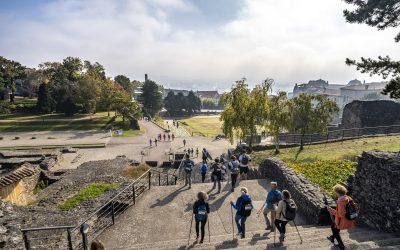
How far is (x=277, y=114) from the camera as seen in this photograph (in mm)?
27969

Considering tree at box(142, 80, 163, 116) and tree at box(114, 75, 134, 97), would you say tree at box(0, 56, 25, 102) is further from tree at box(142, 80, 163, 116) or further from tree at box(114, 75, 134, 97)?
tree at box(142, 80, 163, 116)

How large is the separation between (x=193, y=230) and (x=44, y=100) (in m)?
59.9

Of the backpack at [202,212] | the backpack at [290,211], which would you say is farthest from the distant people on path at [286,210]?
the backpack at [202,212]

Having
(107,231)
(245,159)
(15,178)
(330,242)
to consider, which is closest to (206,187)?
(245,159)

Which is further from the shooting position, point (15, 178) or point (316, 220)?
point (15, 178)

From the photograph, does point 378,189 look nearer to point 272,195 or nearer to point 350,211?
point 350,211

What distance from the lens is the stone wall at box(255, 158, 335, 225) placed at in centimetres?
972

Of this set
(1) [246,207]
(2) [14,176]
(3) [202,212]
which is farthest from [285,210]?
(2) [14,176]

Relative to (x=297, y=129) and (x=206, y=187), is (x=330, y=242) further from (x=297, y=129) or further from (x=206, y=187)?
(x=297, y=129)

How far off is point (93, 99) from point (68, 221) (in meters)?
46.9

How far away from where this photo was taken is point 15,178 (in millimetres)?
17453

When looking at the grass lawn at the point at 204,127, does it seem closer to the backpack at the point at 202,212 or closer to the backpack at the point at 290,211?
the backpack at the point at 202,212

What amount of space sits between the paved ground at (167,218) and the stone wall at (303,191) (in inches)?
26.8

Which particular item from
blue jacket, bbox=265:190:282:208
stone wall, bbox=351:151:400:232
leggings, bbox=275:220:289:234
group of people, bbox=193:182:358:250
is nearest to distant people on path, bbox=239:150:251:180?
group of people, bbox=193:182:358:250
